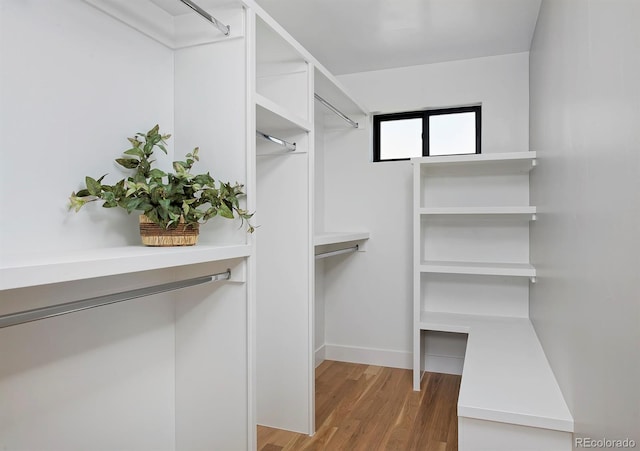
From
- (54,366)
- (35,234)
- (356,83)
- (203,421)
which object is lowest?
(203,421)

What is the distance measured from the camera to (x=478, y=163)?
2916 mm

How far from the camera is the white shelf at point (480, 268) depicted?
2.69m

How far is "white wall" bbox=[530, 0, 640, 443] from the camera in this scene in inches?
37.1

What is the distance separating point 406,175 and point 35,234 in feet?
8.60

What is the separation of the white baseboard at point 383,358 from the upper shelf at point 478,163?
1393mm

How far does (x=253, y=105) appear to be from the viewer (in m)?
1.75

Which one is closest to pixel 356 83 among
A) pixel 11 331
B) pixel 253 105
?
pixel 253 105

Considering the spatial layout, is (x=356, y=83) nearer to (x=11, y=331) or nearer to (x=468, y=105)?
(x=468, y=105)

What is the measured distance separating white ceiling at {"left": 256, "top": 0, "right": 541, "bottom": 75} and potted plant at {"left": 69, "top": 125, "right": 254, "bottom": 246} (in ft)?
4.17

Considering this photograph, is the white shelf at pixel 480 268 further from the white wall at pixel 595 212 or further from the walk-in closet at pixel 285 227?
the white wall at pixel 595 212

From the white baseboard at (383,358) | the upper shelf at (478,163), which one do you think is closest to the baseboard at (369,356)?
the white baseboard at (383,358)

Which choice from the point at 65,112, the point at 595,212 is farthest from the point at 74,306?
the point at 595,212

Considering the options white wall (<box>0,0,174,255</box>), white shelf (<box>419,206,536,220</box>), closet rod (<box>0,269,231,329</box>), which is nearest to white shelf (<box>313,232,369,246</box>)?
white shelf (<box>419,206,536,220</box>)

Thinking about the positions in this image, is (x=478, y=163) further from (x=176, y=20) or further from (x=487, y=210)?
(x=176, y=20)
